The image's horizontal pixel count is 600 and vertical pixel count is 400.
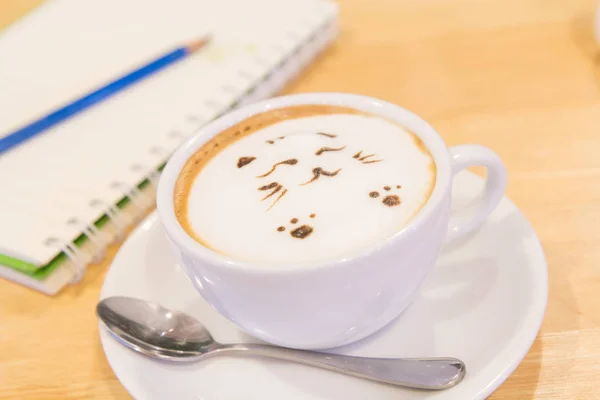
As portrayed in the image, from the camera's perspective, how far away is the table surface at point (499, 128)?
499mm

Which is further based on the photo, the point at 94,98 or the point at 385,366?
the point at 94,98

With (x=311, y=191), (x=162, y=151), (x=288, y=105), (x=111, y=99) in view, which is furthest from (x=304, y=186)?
(x=111, y=99)

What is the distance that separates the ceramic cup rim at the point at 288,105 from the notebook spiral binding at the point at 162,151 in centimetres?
17

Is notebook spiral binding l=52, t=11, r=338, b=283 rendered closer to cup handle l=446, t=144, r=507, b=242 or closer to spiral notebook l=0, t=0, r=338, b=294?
spiral notebook l=0, t=0, r=338, b=294

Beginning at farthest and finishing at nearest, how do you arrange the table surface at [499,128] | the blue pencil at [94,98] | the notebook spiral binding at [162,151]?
1. the blue pencil at [94,98]
2. the notebook spiral binding at [162,151]
3. the table surface at [499,128]

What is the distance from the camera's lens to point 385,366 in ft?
1.45

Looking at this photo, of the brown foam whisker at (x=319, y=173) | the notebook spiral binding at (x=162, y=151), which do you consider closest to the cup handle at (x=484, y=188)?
the brown foam whisker at (x=319, y=173)

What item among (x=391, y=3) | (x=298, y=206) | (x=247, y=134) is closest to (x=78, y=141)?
(x=247, y=134)

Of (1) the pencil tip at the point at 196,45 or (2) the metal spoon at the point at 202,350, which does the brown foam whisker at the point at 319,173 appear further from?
(1) the pencil tip at the point at 196,45

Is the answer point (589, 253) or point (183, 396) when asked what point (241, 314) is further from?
point (589, 253)

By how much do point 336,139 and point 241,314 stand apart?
186mm

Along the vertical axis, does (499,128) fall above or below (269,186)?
below

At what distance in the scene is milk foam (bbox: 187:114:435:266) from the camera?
0.42 metres

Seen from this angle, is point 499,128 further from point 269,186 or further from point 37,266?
point 37,266
